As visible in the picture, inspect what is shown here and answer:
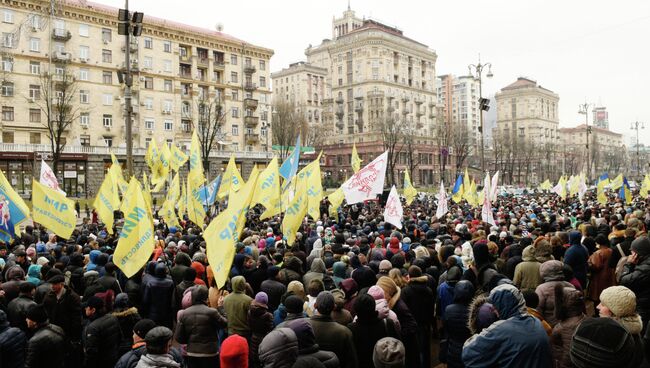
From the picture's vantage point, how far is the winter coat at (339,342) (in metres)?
4.86

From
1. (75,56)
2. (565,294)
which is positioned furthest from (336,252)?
(75,56)

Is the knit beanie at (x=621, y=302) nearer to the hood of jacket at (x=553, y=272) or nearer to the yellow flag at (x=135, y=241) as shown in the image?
the hood of jacket at (x=553, y=272)

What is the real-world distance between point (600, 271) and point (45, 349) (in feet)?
28.2

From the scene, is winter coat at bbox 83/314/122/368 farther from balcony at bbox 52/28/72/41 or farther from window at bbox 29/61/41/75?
balcony at bbox 52/28/72/41

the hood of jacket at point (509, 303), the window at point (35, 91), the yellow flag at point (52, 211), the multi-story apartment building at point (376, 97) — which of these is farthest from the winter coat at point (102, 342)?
the multi-story apartment building at point (376, 97)

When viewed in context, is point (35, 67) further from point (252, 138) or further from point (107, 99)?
point (252, 138)

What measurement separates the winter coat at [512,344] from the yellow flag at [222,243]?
136 inches

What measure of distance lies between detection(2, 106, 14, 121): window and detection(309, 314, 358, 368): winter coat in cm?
5213

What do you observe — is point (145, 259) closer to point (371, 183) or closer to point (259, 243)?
point (259, 243)

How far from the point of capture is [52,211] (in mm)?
11156

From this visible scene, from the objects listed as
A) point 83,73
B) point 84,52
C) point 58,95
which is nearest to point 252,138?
point 83,73

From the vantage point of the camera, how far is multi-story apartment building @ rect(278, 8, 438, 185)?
87562 mm

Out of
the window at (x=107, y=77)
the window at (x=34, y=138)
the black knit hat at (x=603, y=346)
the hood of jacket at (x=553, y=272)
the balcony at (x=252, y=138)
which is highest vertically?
the window at (x=107, y=77)

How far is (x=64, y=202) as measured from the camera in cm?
1130
